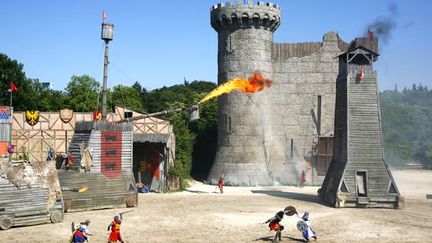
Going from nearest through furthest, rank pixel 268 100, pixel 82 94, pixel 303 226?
pixel 303 226 → pixel 268 100 → pixel 82 94

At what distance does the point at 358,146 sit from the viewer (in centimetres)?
3019

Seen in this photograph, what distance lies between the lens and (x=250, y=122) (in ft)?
137

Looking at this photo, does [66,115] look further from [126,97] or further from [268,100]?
[126,97]

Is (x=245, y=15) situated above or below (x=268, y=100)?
above

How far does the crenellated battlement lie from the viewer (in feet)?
136

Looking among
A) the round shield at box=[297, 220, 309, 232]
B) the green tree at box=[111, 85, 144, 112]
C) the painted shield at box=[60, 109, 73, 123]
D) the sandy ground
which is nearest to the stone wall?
the sandy ground

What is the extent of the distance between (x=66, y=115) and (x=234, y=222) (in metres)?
21.3

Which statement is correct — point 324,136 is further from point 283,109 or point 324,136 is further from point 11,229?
point 11,229

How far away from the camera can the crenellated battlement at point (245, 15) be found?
136 ft

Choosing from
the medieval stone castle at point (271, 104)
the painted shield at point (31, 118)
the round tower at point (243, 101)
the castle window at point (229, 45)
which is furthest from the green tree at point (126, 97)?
the painted shield at point (31, 118)

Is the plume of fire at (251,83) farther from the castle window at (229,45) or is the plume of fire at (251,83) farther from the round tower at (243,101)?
the castle window at (229,45)

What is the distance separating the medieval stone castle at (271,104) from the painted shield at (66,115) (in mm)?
13276

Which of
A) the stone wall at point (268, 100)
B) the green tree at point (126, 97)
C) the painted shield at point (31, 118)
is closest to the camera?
the painted shield at point (31, 118)

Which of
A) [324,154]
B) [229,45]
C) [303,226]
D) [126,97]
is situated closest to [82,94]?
[126,97]
